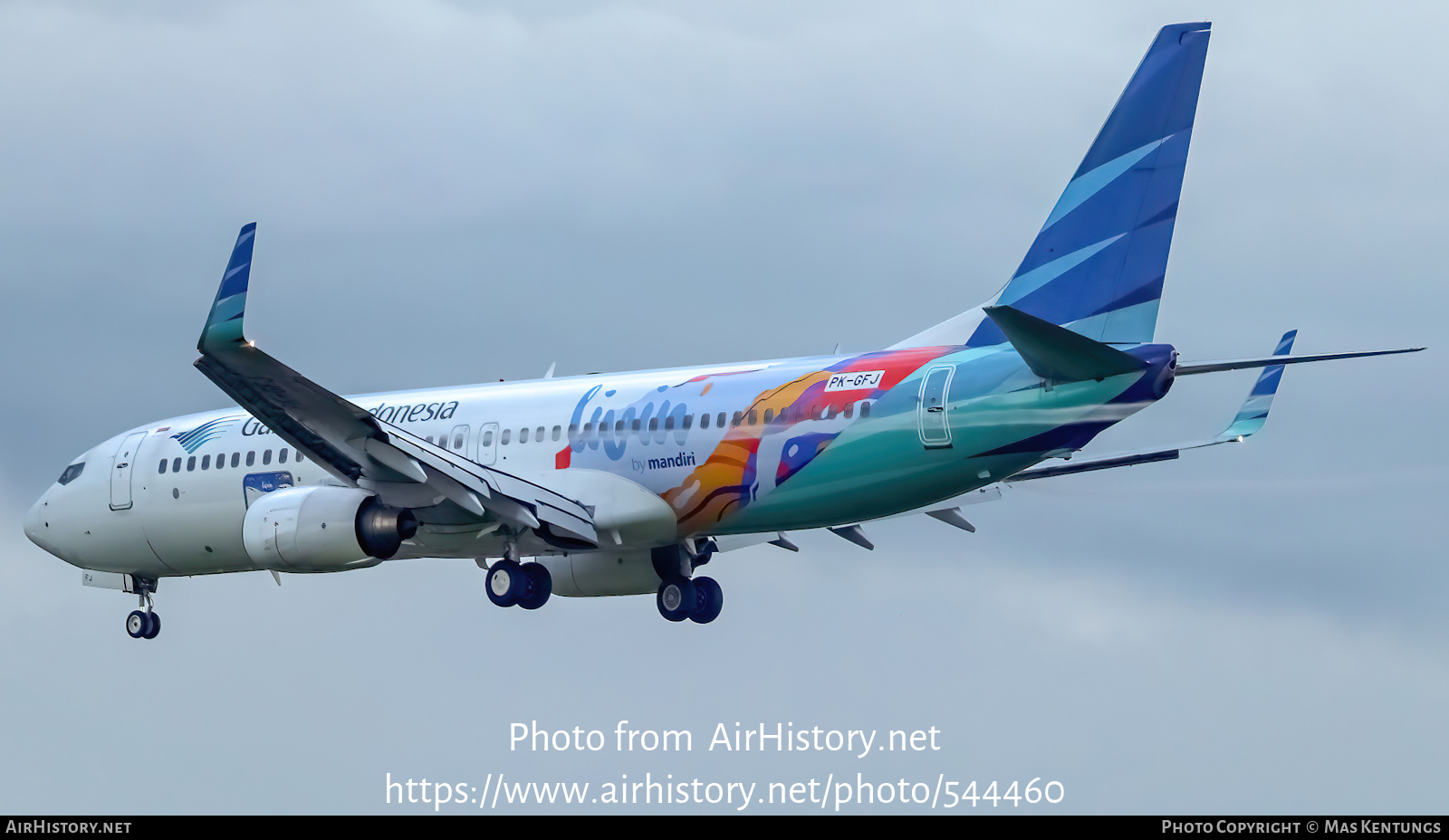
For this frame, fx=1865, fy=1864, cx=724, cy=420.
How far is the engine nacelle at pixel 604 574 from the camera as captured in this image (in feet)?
114

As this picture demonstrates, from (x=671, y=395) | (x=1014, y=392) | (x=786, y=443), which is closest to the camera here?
(x=1014, y=392)

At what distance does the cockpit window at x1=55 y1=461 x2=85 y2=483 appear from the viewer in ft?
122

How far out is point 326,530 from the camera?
99.0 feet

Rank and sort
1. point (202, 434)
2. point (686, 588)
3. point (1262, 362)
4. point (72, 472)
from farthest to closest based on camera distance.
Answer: point (72, 472) → point (202, 434) → point (686, 588) → point (1262, 362)

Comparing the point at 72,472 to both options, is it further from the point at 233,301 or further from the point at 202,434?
the point at 233,301

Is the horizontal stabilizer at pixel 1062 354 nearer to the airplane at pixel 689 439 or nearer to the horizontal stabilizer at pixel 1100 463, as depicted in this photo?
the airplane at pixel 689 439

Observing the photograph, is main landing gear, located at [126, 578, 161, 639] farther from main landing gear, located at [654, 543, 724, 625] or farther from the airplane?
main landing gear, located at [654, 543, 724, 625]

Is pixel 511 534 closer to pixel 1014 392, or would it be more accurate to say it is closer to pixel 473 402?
pixel 473 402

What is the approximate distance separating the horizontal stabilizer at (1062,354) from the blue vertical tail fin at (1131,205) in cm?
166

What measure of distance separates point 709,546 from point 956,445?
25.8 ft

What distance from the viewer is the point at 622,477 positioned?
31047 millimetres

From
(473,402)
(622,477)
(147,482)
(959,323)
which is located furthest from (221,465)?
(959,323)

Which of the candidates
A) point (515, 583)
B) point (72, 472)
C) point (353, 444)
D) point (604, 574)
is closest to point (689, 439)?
point (515, 583)

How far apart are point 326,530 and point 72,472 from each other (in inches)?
390
